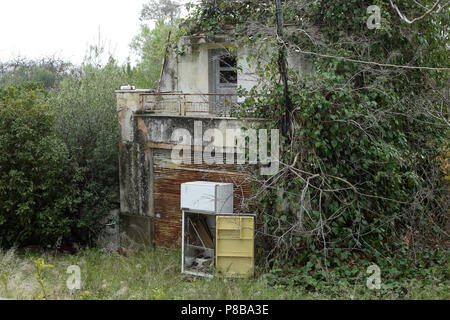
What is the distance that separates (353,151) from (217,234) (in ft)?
11.1

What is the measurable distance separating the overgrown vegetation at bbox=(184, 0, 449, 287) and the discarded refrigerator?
0.57m

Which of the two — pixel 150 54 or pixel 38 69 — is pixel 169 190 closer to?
pixel 150 54

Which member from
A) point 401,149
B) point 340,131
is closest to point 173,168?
point 340,131

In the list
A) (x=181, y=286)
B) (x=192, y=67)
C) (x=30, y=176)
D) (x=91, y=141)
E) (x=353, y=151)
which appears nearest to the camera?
(x=181, y=286)

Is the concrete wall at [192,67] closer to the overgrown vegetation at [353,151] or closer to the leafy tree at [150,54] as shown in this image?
the overgrown vegetation at [353,151]

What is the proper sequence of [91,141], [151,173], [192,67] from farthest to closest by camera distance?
[91,141] < [192,67] < [151,173]

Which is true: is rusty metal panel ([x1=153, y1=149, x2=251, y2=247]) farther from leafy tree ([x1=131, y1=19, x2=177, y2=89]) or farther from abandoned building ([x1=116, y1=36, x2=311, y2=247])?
leafy tree ([x1=131, y1=19, x2=177, y2=89])

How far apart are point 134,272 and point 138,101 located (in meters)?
4.88

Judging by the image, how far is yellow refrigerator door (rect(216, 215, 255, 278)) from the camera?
9.87 m

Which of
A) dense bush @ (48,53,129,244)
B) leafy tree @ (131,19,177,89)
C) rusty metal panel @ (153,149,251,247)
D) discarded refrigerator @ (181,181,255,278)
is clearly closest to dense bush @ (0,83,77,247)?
dense bush @ (48,53,129,244)

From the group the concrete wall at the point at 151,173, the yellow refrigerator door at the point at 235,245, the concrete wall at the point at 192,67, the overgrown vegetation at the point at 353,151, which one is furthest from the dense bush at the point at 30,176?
the overgrown vegetation at the point at 353,151

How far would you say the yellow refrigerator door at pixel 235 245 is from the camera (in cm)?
987

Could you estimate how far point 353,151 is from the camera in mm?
10438

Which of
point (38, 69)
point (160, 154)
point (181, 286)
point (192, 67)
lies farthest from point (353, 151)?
point (38, 69)
